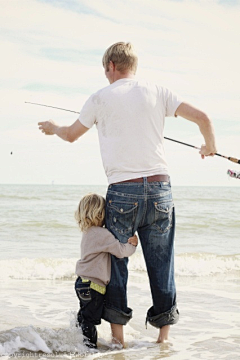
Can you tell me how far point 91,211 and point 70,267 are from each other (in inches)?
149

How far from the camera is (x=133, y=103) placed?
10.0 feet

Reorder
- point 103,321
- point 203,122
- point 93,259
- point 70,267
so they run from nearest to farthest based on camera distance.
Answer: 1. point 203,122
2. point 93,259
3. point 103,321
4. point 70,267

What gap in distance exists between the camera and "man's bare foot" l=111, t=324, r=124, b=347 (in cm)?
328

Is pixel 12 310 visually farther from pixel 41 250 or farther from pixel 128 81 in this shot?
pixel 41 250

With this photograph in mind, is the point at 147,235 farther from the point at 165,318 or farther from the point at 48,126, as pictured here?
the point at 48,126

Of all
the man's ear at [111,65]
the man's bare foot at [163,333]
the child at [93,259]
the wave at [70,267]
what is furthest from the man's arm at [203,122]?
the wave at [70,267]

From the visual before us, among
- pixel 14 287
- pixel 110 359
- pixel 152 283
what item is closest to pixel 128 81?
pixel 152 283

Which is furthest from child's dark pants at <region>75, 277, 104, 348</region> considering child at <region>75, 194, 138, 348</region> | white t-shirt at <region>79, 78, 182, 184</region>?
white t-shirt at <region>79, 78, 182, 184</region>

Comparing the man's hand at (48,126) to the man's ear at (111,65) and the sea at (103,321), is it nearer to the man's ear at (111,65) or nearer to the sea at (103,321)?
the man's ear at (111,65)

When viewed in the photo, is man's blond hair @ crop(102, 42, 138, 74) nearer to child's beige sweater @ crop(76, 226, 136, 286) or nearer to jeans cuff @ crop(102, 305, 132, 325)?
child's beige sweater @ crop(76, 226, 136, 286)

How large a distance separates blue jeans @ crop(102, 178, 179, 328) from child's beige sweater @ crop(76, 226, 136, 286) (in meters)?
0.04

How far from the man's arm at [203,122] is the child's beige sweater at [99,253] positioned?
0.74 meters

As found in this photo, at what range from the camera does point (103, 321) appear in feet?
13.0

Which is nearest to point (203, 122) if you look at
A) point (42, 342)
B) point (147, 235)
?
point (147, 235)
